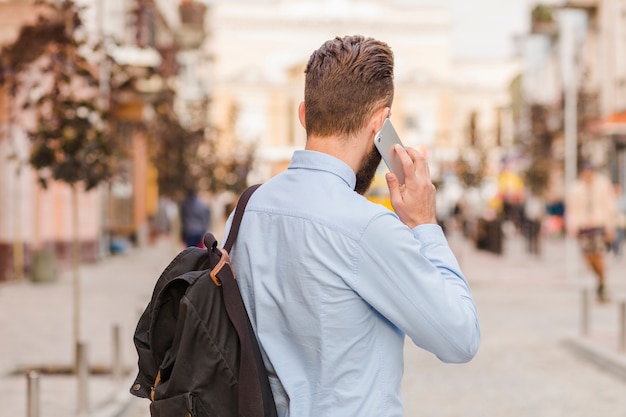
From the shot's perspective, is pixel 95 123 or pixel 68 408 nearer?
pixel 68 408

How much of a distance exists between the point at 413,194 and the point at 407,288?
0.28 m

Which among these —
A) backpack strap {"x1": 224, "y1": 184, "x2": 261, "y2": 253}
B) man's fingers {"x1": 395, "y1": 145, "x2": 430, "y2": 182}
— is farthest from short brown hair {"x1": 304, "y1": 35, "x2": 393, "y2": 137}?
backpack strap {"x1": 224, "y1": 184, "x2": 261, "y2": 253}

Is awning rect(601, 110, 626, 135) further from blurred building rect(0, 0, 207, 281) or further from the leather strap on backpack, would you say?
the leather strap on backpack

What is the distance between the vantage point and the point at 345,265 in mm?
2221

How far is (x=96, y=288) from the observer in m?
18.5

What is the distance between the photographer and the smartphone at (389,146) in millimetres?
2362

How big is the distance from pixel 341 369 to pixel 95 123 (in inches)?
343

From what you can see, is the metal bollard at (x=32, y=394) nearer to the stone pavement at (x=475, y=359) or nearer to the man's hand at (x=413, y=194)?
the stone pavement at (x=475, y=359)

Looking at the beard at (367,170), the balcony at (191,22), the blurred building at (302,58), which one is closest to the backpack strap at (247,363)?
the beard at (367,170)

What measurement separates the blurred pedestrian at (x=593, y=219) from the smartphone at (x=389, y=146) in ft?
42.7

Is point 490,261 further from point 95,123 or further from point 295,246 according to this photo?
point 295,246

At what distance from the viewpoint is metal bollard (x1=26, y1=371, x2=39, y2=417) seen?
6008mm

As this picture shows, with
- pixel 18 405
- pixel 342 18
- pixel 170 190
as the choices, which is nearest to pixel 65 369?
pixel 18 405

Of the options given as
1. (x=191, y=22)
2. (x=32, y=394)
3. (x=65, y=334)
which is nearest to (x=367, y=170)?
(x=32, y=394)
